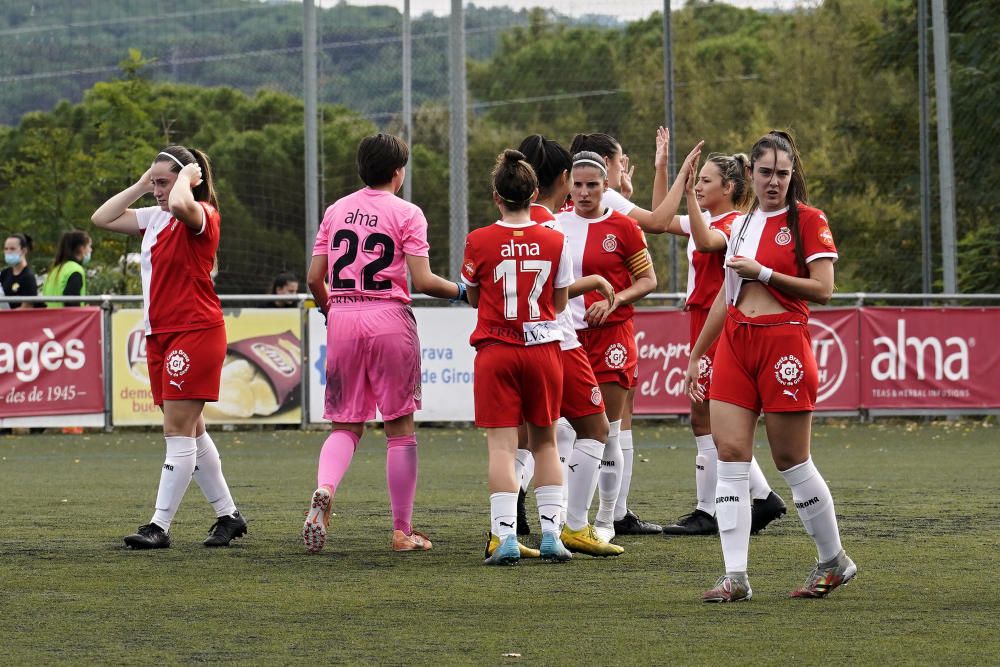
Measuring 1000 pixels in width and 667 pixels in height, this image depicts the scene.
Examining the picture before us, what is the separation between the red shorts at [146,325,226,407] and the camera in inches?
316

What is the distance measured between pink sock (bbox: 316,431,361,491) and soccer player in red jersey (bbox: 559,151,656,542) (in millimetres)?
1093

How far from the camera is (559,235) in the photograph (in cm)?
729

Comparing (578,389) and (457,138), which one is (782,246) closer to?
(578,389)

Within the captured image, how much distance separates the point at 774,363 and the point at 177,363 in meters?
3.20

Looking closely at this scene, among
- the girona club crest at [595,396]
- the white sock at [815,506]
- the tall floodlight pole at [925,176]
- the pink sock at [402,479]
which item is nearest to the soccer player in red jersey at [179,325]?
the pink sock at [402,479]

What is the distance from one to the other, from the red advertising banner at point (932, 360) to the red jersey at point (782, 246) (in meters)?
11.9

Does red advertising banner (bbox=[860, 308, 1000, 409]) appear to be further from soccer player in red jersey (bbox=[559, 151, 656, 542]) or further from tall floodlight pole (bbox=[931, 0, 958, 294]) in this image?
soccer player in red jersey (bbox=[559, 151, 656, 542])

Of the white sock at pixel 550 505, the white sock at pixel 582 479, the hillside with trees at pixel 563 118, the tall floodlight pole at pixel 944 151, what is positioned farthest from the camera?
the hillside with trees at pixel 563 118

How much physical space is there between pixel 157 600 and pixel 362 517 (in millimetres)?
3296

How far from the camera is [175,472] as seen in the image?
810 centimetres

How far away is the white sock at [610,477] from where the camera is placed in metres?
8.29

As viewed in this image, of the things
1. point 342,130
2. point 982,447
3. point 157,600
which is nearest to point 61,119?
point 342,130

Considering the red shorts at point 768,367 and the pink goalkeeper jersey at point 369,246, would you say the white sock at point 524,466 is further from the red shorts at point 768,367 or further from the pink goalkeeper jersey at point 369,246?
the red shorts at point 768,367

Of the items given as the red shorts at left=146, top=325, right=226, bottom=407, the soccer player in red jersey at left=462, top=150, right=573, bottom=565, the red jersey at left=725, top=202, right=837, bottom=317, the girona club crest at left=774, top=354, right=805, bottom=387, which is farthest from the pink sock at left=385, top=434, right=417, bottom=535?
the girona club crest at left=774, top=354, right=805, bottom=387
